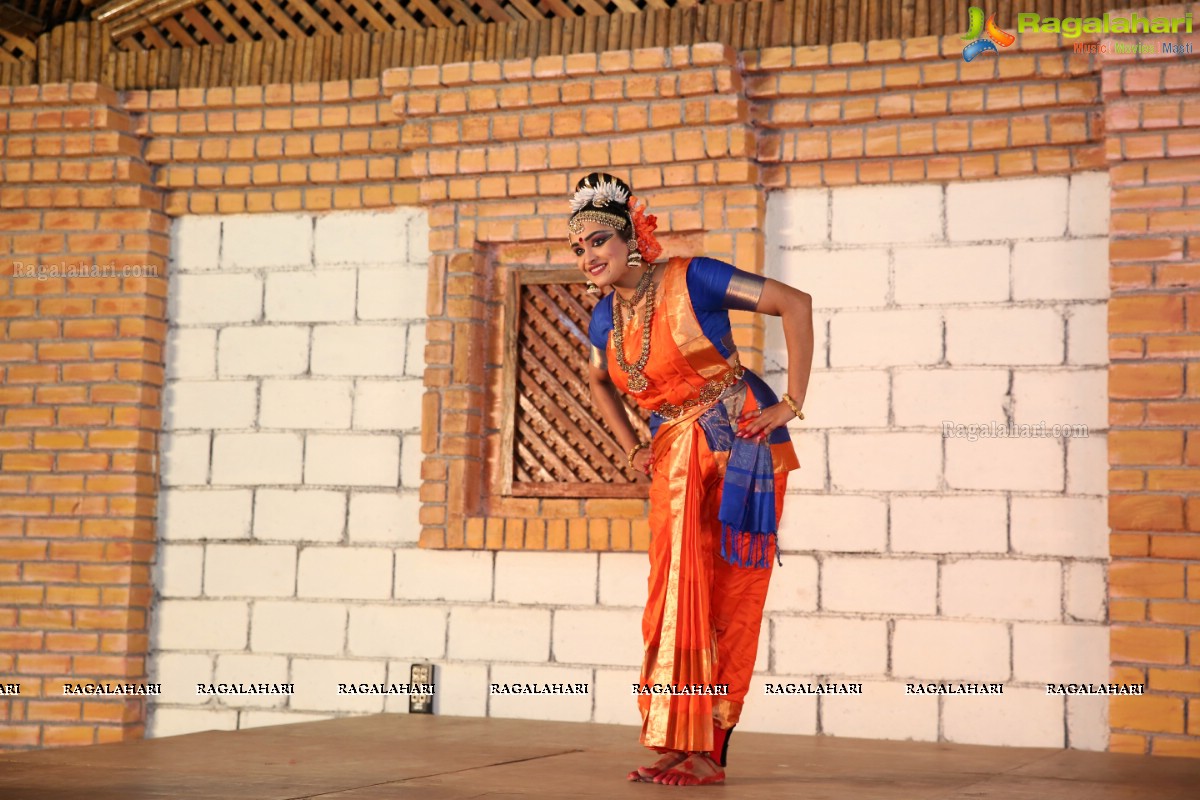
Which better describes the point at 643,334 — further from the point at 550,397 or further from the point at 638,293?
the point at 550,397

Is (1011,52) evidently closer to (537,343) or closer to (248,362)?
(537,343)

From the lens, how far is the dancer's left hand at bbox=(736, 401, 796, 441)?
4.05 meters

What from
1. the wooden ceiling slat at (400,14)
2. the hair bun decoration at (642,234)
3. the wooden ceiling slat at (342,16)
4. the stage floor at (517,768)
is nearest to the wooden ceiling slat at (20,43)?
the wooden ceiling slat at (342,16)

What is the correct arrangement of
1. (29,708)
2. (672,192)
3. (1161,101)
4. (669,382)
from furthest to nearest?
(29,708)
(672,192)
(1161,101)
(669,382)

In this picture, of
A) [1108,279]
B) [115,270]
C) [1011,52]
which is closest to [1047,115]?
[1011,52]

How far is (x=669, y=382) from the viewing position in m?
4.19

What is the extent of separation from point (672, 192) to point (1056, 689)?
96.7 inches

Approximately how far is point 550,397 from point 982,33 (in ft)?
7.43

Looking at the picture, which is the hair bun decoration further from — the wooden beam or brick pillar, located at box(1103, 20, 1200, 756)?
the wooden beam

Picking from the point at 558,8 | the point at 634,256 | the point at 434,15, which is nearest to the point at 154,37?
the point at 434,15

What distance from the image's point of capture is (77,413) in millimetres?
6641

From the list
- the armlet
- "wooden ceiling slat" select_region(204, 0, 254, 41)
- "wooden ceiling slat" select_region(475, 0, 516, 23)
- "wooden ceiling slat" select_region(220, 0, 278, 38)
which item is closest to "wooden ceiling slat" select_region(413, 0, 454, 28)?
"wooden ceiling slat" select_region(475, 0, 516, 23)

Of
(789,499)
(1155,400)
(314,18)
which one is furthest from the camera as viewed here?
(314,18)

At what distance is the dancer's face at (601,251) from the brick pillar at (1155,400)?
214cm
